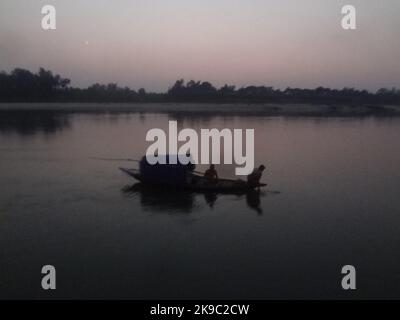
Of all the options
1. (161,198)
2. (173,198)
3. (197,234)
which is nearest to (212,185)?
(173,198)

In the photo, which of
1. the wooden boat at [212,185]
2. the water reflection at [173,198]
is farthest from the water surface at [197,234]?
the wooden boat at [212,185]

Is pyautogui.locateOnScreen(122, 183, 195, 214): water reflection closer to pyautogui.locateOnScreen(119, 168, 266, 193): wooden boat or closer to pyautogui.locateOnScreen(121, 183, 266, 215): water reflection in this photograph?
pyautogui.locateOnScreen(121, 183, 266, 215): water reflection

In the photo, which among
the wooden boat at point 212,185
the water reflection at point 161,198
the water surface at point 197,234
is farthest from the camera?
the wooden boat at point 212,185

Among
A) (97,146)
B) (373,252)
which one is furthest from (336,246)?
(97,146)

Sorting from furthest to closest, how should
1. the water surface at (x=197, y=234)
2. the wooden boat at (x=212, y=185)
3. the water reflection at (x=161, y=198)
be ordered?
the wooden boat at (x=212, y=185) < the water reflection at (x=161, y=198) < the water surface at (x=197, y=234)

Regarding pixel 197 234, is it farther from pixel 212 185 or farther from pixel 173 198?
pixel 212 185

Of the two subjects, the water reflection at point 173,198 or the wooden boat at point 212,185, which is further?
the wooden boat at point 212,185

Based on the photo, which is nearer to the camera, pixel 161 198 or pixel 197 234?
pixel 197 234

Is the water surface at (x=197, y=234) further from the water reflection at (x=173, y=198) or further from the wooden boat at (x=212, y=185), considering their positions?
the wooden boat at (x=212, y=185)

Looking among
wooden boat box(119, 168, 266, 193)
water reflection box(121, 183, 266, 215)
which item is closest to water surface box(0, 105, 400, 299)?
water reflection box(121, 183, 266, 215)

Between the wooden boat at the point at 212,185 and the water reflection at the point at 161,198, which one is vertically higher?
the wooden boat at the point at 212,185

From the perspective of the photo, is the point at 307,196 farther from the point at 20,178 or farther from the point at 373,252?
the point at 20,178

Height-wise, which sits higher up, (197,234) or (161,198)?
(161,198)
